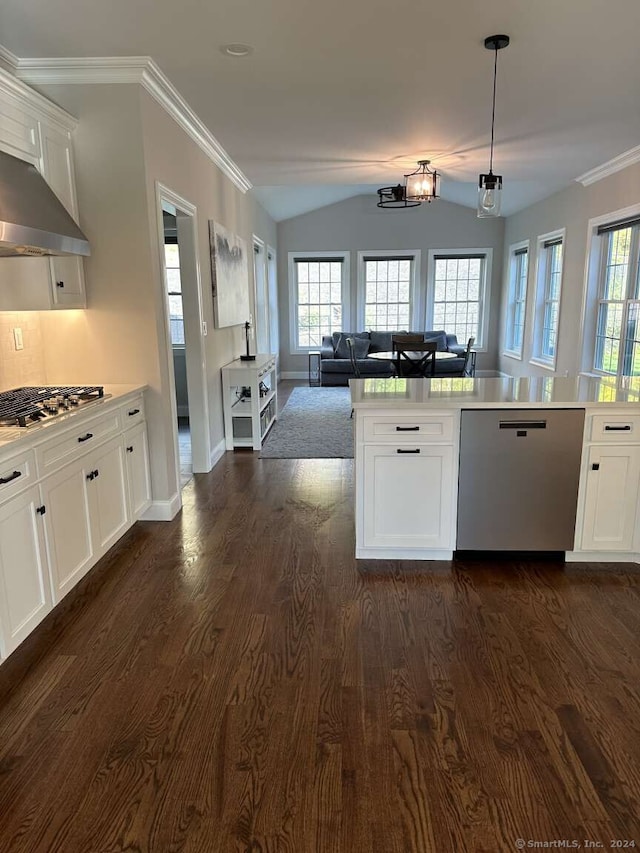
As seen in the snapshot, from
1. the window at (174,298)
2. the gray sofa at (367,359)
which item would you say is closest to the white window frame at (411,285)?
the gray sofa at (367,359)

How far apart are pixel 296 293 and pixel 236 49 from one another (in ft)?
23.9

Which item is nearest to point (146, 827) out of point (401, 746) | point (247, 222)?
point (401, 746)

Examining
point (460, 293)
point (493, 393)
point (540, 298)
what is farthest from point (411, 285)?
A: point (493, 393)

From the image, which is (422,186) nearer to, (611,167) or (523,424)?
(611,167)

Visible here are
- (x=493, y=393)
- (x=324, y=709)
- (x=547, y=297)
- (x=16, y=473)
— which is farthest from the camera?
(x=547, y=297)

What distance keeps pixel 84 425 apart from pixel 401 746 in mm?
2033

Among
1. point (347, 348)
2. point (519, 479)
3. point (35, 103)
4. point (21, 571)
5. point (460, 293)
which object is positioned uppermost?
point (35, 103)

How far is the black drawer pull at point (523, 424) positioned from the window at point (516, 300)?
6.21 meters

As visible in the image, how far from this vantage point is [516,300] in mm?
9250

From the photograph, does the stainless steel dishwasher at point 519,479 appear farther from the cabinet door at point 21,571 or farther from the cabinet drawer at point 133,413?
the cabinet door at point 21,571

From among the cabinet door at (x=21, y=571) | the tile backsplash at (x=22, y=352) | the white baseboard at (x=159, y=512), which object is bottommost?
the white baseboard at (x=159, y=512)

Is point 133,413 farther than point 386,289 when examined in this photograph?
No

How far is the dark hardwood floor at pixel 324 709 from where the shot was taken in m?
1.57

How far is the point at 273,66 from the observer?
10.5 ft
